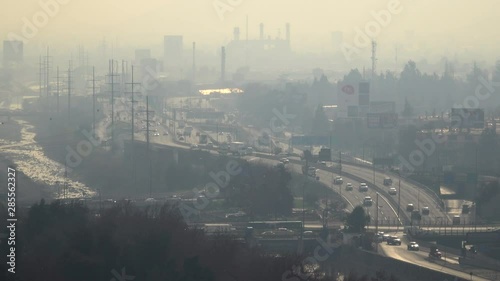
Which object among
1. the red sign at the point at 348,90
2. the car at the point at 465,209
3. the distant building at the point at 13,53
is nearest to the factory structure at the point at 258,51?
the distant building at the point at 13,53

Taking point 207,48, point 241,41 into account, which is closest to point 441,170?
point 241,41

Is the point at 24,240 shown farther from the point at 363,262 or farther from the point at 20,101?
the point at 20,101

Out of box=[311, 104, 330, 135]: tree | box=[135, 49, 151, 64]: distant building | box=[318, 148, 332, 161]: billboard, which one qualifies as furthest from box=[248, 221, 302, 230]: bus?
box=[135, 49, 151, 64]: distant building

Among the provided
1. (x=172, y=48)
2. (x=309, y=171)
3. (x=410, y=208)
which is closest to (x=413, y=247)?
(x=410, y=208)

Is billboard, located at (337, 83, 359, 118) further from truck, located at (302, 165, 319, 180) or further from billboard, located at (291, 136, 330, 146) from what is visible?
truck, located at (302, 165, 319, 180)

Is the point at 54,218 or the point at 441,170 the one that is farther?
the point at 441,170

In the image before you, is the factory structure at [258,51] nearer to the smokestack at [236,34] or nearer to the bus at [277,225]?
the smokestack at [236,34]

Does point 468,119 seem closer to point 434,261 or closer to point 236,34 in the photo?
point 434,261
